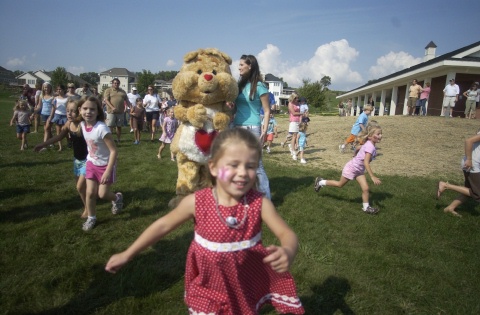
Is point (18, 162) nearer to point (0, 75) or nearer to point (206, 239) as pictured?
point (206, 239)

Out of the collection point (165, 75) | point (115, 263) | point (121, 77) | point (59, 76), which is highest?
point (165, 75)

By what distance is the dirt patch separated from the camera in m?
9.57

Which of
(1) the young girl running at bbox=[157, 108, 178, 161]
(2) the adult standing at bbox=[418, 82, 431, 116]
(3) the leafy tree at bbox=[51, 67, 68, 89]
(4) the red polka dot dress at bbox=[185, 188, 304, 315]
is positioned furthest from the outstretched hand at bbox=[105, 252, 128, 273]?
(3) the leafy tree at bbox=[51, 67, 68, 89]

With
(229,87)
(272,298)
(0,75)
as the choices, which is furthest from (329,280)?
(0,75)

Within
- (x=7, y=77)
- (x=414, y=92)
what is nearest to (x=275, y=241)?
(x=414, y=92)

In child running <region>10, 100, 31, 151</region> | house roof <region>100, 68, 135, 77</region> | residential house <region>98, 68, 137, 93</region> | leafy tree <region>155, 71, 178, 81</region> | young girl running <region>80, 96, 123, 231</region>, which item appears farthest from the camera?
leafy tree <region>155, 71, 178, 81</region>

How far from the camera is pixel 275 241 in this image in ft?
13.1

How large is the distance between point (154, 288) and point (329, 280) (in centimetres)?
183

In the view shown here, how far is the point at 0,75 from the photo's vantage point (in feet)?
361

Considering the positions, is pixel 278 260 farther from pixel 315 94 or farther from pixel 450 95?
pixel 315 94

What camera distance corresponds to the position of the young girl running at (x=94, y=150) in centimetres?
406

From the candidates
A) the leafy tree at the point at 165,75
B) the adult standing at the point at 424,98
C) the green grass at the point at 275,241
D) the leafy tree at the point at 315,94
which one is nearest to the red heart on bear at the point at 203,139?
the green grass at the point at 275,241

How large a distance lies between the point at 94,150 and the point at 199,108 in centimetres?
156

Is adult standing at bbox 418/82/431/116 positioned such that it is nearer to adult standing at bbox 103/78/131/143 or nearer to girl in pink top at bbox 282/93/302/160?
girl in pink top at bbox 282/93/302/160
